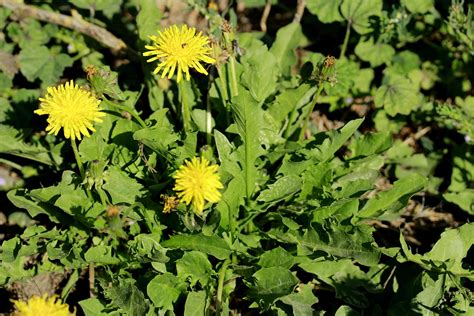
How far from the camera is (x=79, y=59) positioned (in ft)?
13.9

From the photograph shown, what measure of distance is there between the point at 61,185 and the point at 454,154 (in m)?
2.42

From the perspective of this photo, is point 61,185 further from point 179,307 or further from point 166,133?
point 179,307

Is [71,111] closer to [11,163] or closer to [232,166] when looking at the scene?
[232,166]

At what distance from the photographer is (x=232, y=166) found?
10.1ft

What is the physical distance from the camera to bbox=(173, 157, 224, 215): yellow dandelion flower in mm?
2467

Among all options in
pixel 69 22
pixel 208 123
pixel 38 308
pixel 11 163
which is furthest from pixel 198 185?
pixel 69 22

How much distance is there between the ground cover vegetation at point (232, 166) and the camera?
9.30 feet

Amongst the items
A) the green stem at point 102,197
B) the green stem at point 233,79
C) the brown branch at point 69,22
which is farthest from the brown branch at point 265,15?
the green stem at point 102,197

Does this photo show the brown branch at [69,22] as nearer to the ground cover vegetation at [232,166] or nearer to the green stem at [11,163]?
the ground cover vegetation at [232,166]

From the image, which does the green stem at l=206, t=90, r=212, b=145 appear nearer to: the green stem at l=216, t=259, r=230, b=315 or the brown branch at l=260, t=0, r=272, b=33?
the green stem at l=216, t=259, r=230, b=315

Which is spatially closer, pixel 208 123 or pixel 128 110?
pixel 128 110

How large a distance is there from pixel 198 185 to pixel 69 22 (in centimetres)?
203

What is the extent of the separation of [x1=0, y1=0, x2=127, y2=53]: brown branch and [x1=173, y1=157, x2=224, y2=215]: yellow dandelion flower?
1.71 metres

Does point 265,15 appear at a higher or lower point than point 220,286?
higher
